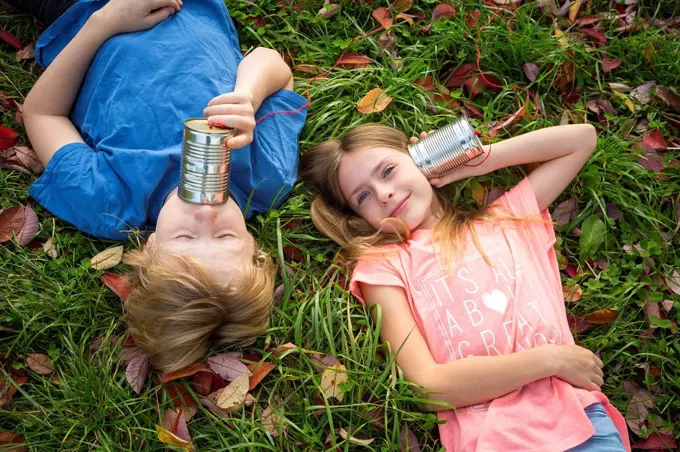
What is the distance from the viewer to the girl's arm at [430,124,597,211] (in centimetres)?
319

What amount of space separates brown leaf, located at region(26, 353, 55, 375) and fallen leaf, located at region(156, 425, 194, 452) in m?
0.65

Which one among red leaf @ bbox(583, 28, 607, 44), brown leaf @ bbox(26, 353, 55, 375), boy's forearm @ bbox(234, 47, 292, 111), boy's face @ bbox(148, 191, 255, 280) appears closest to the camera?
boy's face @ bbox(148, 191, 255, 280)

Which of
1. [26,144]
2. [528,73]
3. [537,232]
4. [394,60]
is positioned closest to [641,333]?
[537,232]

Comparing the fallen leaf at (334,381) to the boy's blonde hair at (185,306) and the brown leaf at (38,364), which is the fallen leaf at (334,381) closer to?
the boy's blonde hair at (185,306)

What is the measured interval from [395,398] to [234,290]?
849 millimetres

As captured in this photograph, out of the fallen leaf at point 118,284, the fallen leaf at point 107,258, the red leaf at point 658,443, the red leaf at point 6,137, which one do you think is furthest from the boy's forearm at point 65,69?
the red leaf at point 658,443

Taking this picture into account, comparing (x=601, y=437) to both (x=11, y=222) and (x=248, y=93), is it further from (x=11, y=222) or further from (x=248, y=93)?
(x=11, y=222)

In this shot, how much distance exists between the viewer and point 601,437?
104 inches

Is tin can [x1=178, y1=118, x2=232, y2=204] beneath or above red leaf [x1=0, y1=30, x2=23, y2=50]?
beneath

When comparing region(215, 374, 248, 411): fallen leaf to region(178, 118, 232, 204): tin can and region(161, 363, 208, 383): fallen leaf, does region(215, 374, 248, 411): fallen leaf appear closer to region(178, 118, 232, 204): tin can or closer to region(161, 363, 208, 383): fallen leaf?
region(161, 363, 208, 383): fallen leaf

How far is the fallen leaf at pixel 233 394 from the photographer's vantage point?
110 inches

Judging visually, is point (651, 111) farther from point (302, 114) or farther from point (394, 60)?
point (302, 114)

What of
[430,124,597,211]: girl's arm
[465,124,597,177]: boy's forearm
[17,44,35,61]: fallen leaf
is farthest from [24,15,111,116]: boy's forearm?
[465,124,597,177]: boy's forearm

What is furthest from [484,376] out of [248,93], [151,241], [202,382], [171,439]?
[248,93]
